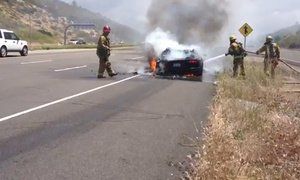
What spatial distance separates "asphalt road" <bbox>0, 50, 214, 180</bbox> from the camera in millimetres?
6867

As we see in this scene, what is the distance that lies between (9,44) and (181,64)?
18861 mm

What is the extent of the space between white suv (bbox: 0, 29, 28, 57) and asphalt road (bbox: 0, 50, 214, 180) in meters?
20.3

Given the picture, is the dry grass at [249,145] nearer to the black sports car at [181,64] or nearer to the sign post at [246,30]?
the black sports car at [181,64]

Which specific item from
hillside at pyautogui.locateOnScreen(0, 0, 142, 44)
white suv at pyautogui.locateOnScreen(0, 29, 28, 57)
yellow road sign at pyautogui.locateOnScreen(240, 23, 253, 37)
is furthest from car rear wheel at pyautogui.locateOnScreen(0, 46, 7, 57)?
hillside at pyautogui.locateOnScreen(0, 0, 142, 44)

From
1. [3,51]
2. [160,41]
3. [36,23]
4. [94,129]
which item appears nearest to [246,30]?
[160,41]

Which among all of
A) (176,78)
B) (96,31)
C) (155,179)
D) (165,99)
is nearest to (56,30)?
(96,31)

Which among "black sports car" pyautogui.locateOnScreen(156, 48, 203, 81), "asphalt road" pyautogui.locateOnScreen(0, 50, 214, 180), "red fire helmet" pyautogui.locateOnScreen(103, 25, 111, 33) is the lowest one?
"asphalt road" pyautogui.locateOnScreen(0, 50, 214, 180)

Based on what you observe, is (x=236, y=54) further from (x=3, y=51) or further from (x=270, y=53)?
(x=3, y=51)

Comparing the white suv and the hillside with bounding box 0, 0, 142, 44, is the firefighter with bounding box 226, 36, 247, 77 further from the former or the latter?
the hillside with bounding box 0, 0, 142, 44

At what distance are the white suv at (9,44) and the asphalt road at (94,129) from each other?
20328 millimetres

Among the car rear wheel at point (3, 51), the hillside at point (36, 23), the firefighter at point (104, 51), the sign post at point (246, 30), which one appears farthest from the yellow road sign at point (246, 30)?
the hillside at point (36, 23)

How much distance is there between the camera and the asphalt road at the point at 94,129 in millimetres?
6867

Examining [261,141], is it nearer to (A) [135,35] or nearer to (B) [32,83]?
(B) [32,83]

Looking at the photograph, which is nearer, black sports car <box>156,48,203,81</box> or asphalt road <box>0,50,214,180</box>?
asphalt road <box>0,50,214,180</box>
